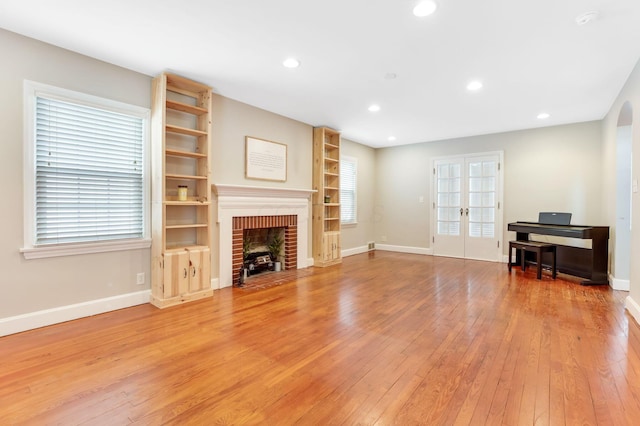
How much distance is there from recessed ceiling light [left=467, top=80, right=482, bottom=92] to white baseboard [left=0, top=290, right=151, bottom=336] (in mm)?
4447

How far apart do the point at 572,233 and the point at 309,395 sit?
14.7 ft

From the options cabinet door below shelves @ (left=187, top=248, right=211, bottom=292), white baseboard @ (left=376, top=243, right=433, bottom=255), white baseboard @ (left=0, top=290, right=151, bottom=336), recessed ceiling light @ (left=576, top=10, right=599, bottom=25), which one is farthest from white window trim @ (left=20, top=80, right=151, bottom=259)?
white baseboard @ (left=376, top=243, right=433, bottom=255)

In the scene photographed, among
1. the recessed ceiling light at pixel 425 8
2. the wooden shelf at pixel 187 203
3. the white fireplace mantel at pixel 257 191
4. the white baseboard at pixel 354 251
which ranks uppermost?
the recessed ceiling light at pixel 425 8

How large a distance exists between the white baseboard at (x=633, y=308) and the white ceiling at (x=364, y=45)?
240 cm

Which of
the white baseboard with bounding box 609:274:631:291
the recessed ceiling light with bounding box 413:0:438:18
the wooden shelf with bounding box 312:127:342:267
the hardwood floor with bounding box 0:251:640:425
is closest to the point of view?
the hardwood floor with bounding box 0:251:640:425

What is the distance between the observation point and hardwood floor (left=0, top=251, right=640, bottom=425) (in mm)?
1654

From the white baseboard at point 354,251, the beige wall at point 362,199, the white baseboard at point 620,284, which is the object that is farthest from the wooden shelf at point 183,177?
the white baseboard at point 620,284

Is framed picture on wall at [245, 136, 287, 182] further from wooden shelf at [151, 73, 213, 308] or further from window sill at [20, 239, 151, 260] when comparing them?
window sill at [20, 239, 151, 260]

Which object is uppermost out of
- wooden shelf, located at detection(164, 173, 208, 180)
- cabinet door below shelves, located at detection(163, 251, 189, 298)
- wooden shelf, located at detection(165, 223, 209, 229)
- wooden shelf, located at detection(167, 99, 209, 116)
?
wooden shelf, located at detection(167, 99, 209, 116)

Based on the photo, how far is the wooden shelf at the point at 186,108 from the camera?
11.5ft

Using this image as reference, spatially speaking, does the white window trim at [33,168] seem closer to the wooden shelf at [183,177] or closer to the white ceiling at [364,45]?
the white ceiling at [364,45]

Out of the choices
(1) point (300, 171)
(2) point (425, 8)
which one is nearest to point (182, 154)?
(1) point (300, 171)

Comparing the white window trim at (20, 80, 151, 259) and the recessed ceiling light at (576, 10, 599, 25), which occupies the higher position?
the recessed ceiling light at (576, 10, 599, 25)

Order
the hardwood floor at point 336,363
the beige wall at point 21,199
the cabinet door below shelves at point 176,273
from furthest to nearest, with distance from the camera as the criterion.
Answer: the cabinet door below shelves at point 176,273, the beige wall at point 21,199, the hardwood floor at point 336,363
